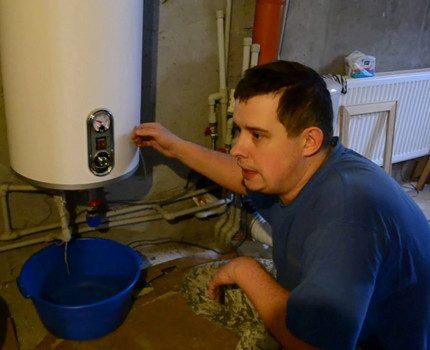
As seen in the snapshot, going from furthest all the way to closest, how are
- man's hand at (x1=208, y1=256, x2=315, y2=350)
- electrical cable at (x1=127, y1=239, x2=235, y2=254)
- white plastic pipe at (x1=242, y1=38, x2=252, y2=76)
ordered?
electrical cable at (x1=127, y1=239, x2=235, y2=254), white plastic pipe at (x1=242, y1=38, x2=252, y2=76), man's hand at (x1=208, y1=256, x2=315, y2=350)

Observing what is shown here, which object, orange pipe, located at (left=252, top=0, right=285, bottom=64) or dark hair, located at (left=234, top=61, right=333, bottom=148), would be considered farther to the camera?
orange pipe, located at (left=252, top=0, right=285, bottom=64)

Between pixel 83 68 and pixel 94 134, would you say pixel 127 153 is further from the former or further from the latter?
pixel 83 68

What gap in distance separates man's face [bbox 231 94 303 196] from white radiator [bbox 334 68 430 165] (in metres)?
1.49

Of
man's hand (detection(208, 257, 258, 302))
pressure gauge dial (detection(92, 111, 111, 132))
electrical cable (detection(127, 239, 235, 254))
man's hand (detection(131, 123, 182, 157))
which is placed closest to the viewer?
man's hand (detection(208, 257, 258, 302))

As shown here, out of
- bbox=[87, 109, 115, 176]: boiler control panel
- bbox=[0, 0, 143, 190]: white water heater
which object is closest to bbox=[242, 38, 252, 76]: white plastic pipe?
bbox=[0, 0, 143, 190]: white water heater

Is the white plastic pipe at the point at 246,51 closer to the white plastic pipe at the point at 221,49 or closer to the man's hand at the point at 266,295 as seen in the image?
the white plastic pipe at the point at 221,49

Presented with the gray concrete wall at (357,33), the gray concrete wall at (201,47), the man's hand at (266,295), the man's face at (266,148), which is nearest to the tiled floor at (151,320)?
Result: the gray concrete wall at (201,47)

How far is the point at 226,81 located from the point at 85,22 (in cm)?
100

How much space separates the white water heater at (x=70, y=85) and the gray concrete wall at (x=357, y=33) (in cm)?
114

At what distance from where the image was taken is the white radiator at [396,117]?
2467 mm

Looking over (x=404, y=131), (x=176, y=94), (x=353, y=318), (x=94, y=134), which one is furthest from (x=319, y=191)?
(x=404, y=131)

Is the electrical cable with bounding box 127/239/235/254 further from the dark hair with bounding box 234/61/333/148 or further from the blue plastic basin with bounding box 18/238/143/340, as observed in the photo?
the dark hair with bounding box 234/61/333/148

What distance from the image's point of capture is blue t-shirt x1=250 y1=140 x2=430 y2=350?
803 mm

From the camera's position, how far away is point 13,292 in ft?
6.29
